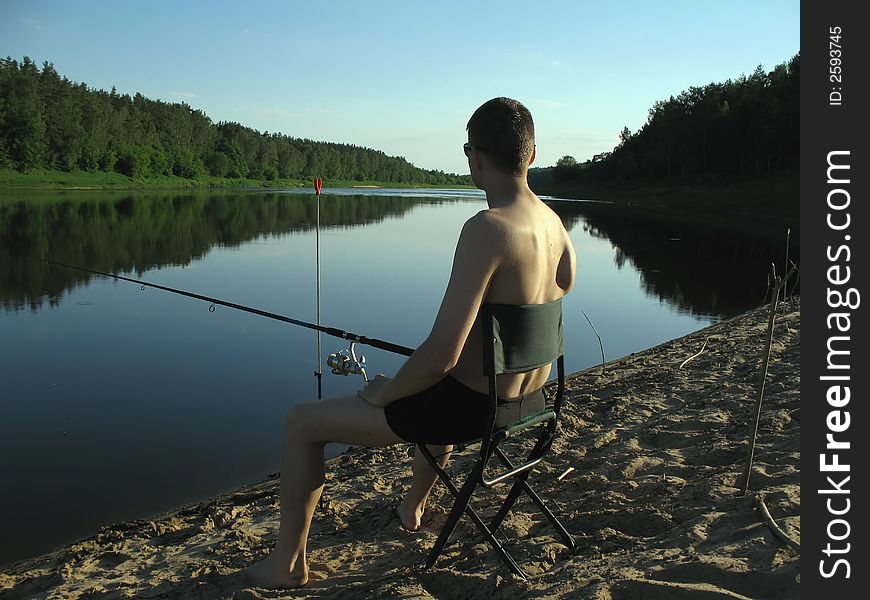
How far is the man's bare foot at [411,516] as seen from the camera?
11.8ft

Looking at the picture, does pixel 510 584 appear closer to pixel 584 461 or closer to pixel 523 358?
pixel 523 358

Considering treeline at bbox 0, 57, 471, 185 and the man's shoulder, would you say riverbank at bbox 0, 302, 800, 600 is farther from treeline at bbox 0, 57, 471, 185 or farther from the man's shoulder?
treeline at bbox 0, 57, 471, 185

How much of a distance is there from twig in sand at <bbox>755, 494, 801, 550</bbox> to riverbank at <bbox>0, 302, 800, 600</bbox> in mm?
25

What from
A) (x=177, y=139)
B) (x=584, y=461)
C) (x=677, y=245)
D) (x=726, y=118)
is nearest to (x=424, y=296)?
(x=584, y=461)

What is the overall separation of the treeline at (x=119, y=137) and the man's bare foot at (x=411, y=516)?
236 feet

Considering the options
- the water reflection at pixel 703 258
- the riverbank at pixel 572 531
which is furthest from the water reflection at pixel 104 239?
the water reflection at pixel 703 258

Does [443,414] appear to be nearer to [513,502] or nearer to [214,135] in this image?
[513,502]

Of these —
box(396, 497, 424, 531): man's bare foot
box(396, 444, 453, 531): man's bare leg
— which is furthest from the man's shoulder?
box(396, 497, 424, 531): man's bare foot

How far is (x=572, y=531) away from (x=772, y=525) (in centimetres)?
91

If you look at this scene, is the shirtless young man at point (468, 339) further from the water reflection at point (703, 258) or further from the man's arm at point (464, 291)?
the water reflection at point (703, 258)

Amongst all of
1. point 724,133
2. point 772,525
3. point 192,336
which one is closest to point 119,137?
point 724,133

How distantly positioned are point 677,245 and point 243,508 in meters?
23.7

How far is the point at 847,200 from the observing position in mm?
2457

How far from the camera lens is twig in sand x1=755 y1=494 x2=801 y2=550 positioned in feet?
8.41
